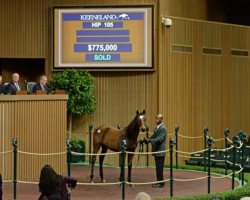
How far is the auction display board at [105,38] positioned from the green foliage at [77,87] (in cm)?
55

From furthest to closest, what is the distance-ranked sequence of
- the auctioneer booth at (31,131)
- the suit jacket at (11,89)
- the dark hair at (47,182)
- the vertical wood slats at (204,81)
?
the vertical wood slats at (204,81), the suit jacket at (11,89), the auctioneer booth at (31,131), the dark hair at (47,182)

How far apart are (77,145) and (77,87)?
6.50 feet

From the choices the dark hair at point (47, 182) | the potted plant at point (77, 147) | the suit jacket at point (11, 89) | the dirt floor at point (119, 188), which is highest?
the suit jacket at point (11, 89)

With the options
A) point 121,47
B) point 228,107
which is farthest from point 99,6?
point 228,107

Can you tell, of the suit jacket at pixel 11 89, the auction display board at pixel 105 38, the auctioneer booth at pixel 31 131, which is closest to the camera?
the auctioneer booth at pixel 31 131

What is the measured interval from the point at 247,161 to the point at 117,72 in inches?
224

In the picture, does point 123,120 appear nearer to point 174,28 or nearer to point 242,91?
point 174,28

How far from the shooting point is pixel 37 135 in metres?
23.3

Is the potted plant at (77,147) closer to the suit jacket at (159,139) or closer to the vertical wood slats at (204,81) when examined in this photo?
the vertical wood slats at (204,81)

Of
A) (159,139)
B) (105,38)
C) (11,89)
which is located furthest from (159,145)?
(105,38)

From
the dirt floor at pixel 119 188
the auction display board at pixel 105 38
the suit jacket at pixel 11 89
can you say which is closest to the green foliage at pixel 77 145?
the auction display board at pixel 105 38

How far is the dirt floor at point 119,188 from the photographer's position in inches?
807

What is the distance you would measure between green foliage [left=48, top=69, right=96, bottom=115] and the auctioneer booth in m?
4.72

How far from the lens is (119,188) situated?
22047 mm
